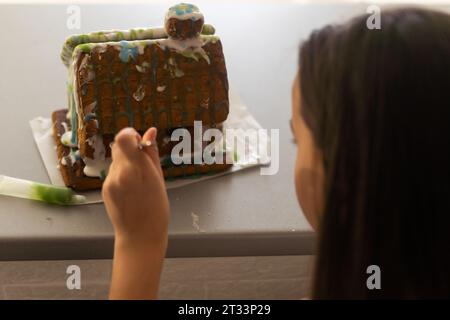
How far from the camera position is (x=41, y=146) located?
871 mm

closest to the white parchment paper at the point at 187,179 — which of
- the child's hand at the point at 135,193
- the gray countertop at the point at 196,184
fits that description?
the gray countertop at the point at 196,184

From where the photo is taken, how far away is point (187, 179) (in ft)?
2.71

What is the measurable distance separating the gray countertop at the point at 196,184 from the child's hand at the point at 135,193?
0.07 metres

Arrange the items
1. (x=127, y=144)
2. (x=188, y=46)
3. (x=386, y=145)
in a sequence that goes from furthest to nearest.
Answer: (x=188, y=46) < (x=127, y=144) < (x=386, y=145)

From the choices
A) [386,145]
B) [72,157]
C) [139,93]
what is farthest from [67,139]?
[386,145]

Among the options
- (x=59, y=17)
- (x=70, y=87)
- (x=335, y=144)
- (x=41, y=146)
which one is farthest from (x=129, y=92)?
(x=59, y=17)

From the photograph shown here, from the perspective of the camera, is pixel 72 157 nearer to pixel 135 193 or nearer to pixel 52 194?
pixel 52 194

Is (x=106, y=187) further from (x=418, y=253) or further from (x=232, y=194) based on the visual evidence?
(x=418, y=253)

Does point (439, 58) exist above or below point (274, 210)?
above

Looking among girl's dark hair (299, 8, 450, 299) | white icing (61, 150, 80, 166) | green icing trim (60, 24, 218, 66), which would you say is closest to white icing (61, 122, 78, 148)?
white icing (61, 150, 80, 166)

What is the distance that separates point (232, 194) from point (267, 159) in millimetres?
89

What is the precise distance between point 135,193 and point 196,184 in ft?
0.57

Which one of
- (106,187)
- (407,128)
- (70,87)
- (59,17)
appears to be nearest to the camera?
(407,128)

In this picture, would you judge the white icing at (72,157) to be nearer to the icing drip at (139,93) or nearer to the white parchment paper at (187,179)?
the white parchment paper at (187,179)
